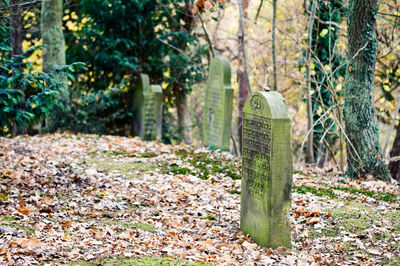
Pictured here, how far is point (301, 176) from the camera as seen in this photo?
351 inches

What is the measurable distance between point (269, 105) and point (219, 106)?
5.57 meters

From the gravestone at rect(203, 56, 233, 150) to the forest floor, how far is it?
1535 mm

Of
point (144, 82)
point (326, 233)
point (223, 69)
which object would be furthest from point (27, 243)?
point (144, 82)

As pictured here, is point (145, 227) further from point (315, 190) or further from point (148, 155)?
point (148, 155)

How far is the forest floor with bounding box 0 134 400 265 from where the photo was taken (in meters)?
4.87

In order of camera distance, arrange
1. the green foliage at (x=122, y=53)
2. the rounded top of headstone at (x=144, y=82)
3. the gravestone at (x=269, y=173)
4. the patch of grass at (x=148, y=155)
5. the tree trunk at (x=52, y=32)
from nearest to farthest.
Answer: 1. the gravestone at (x=269, y=173)
2. the patch of grass at (x=148, y=155)
3. the tree trunk at (x=52, y=32)
4. the rounded top of headstone at (x=144, y=82)
5. the green foliage at (x=122, y=53)

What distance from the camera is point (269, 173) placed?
545 cm

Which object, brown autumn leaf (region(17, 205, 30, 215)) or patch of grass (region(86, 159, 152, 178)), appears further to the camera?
patch of grass (region(86, 159, 152, 178))

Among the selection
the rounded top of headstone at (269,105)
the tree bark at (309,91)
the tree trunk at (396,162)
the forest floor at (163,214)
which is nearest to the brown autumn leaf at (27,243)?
the forest floor at (163,214)

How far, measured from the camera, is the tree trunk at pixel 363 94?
884cm

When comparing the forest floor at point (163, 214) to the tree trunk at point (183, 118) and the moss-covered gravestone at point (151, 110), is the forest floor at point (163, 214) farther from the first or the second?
the tree trunk at point (183, 118)

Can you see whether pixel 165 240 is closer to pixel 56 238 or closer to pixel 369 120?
pixel 56 238

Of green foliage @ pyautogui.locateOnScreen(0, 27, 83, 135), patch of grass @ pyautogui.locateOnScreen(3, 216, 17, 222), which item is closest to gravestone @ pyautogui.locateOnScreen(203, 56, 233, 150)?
green foliage @ pyautogui.locateOnScreen(0, 27, 83, 135)

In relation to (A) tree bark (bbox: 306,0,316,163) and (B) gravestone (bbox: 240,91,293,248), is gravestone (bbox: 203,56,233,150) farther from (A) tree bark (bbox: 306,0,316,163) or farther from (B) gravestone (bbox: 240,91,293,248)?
(B) gravestone (bbox: 240,91,293,248)
